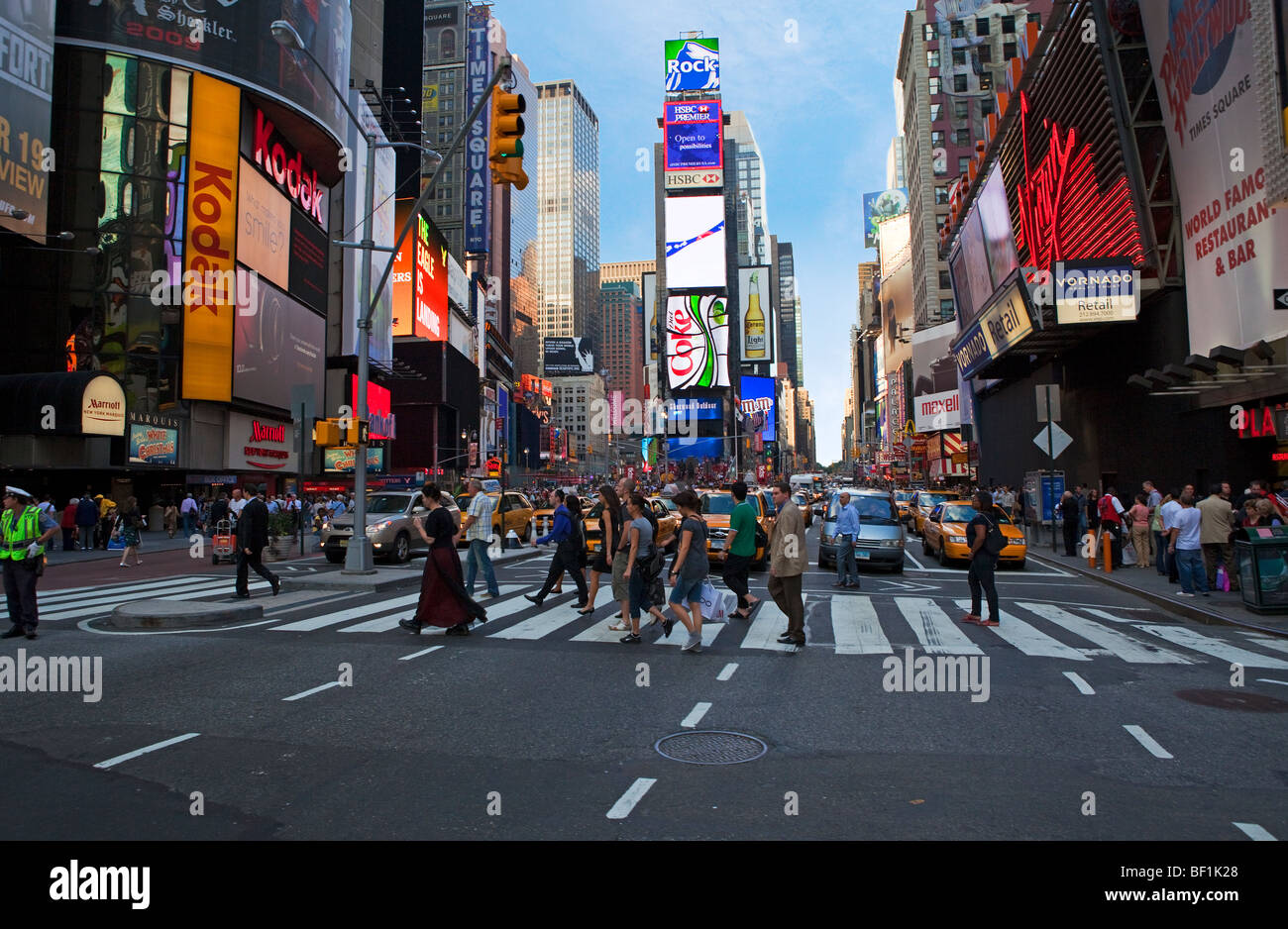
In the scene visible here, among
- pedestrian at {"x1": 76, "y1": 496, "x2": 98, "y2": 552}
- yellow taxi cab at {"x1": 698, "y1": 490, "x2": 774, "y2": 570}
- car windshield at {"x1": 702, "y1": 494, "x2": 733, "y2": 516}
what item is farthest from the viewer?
pedestrian at {"x1": 76, "y1": 496, "x2": 98, "y2": 552}

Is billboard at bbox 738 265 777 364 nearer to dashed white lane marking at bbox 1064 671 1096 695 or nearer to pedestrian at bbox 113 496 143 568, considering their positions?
pedestrian at bbox 113 496 143 568

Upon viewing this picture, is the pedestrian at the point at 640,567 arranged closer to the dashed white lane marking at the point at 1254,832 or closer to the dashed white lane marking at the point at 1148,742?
the dashed white lane marking at the point at 1148,742

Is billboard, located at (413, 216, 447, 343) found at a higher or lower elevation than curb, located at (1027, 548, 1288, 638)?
higher

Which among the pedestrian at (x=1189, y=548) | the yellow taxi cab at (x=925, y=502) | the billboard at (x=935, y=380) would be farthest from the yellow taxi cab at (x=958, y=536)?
the billboard at (x=935, y=380)

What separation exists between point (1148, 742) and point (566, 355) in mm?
181323

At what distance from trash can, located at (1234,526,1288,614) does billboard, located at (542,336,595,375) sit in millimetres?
173354

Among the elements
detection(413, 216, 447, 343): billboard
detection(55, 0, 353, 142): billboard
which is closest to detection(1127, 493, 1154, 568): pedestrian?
detection(55, 0, 353, 142): billboard

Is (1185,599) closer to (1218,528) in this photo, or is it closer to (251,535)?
(1218,528)

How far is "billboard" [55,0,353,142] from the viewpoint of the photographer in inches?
1326

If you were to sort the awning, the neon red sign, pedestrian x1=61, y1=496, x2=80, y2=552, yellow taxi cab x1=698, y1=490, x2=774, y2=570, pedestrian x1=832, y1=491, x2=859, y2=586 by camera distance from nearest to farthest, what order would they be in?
pedestrian x1=832, y1=491, x2=859, y2=586, yellow taxi cab x1=698, y1=490, x2=774, y2=570, the neon red sign, pedestrian x1=61, y1=496, x2=80, y2=552, the awning

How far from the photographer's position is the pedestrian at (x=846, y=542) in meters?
14.2

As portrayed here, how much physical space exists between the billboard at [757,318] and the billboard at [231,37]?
109 meters

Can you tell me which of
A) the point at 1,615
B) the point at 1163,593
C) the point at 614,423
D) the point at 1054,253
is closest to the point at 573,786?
the point at 1,615

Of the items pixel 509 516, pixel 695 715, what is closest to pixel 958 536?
pixel 509 516
